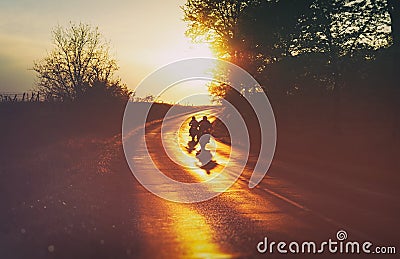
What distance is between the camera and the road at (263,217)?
24.5 feet

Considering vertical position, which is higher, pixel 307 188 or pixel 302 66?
pixel 302 66

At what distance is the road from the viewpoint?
→ 7480 millimetres

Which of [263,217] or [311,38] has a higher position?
[311,38]

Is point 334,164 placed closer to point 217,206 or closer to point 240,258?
point 217,206

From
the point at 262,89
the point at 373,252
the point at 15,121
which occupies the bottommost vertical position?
the point at 373,252

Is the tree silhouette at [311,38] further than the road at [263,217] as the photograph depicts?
Yes

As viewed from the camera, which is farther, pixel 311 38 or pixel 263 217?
pixel 311 38

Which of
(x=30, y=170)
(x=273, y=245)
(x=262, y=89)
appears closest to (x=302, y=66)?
(x=262, y=89)

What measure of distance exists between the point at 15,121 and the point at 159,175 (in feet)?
68.4

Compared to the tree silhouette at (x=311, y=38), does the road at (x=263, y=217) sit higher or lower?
lower

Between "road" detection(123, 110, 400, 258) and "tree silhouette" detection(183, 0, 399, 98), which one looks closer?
"road" detection(123, 110, 400, 258)

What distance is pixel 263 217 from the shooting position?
9695mm

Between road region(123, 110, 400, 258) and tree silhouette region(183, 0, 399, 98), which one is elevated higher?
tree silhouette region(183, 0, 399, 98)

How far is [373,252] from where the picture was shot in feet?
23.4
